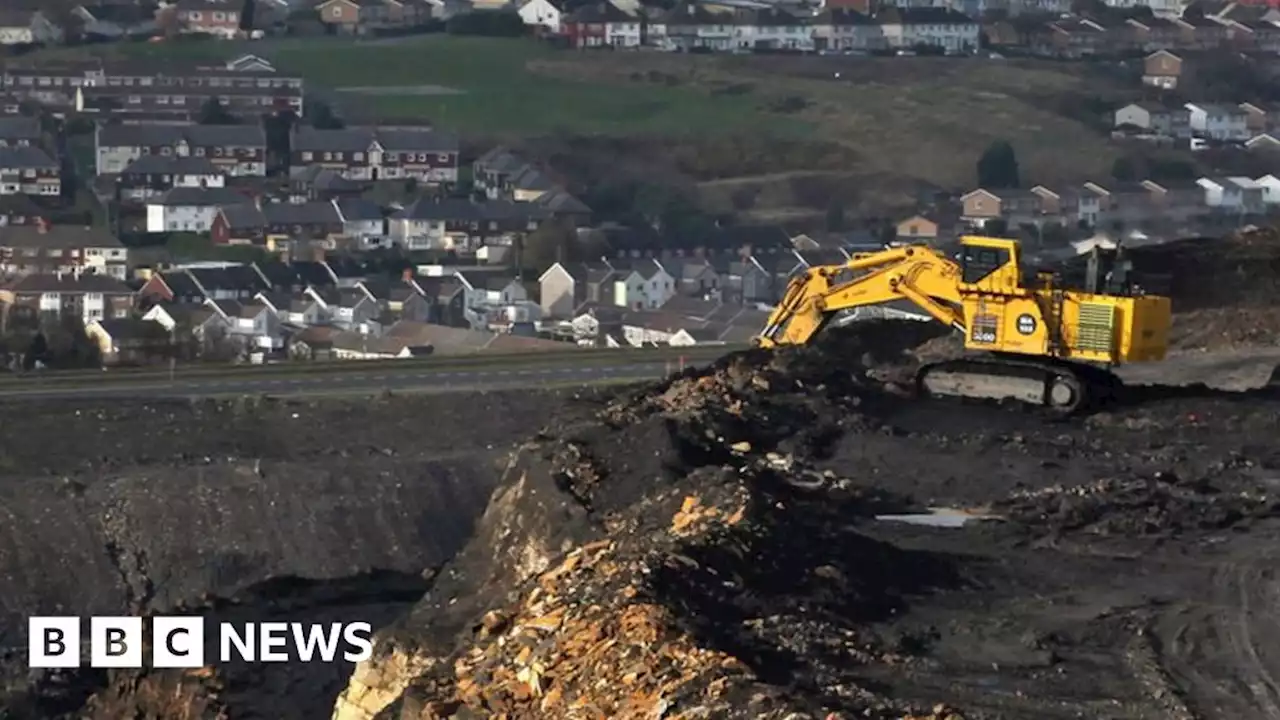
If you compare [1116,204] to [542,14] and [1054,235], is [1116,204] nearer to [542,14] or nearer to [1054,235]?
[1054,235]

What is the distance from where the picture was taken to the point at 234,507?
23156mm

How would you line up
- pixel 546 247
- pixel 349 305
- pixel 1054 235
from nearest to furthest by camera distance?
1. pixel 349 305
2. pixel 546 247
3. pixel 1054 235

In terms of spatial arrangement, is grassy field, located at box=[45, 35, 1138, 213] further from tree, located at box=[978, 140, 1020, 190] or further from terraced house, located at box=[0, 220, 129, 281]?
terraced house, located at box=[0, 220, 129, 281]

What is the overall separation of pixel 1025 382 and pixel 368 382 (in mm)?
12255

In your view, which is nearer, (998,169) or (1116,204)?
(1116,204)

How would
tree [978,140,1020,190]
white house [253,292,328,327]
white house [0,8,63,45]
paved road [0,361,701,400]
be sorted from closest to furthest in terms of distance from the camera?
1. paved road [0,361,701,400]
2. white house [253,292,328,327]
3. tree [978,140,1020,190]
4. white house [0,8,63,45]

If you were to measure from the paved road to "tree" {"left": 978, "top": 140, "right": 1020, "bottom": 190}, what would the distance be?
26312 millimetres

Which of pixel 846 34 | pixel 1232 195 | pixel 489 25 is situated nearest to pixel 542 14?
pixel 489 25

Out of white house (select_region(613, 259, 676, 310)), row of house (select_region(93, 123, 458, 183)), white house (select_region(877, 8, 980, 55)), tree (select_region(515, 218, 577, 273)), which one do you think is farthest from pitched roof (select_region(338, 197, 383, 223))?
white house (select_region(877, 8, 980, 55))

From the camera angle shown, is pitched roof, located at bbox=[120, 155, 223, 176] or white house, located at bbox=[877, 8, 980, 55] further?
white house, located at bbox=[877, 8, 980, 55]

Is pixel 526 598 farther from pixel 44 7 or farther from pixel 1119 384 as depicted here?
pixel 44 7

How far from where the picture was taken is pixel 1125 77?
227 feet

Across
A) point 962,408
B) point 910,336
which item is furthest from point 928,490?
point 910,336

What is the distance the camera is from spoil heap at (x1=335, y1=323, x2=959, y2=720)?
10523 mm
